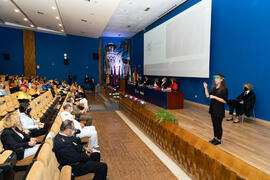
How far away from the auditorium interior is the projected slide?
0.14ft

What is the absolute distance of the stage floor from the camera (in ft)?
9.24

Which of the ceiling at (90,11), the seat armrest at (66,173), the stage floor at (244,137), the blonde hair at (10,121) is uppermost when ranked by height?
the ceiling at (90,11)

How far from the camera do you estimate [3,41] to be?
13312 millimetres

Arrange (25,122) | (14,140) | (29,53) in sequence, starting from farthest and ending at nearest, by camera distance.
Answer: (29,53) → (25,122) → (14,140)

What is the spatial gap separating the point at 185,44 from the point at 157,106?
10.00ft

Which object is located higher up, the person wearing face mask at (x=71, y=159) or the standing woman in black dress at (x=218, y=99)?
the standing woman in black dress at (x=218, y=99)

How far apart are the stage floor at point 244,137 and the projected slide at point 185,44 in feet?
7.69

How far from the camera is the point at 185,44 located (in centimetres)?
748

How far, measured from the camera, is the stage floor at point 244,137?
9.24ft

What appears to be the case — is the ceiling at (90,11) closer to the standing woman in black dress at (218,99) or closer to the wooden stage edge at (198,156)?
the standing woman in black dress at (218,99)

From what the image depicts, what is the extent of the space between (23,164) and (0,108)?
9.32 ft

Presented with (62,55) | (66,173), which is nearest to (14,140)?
(66,173)

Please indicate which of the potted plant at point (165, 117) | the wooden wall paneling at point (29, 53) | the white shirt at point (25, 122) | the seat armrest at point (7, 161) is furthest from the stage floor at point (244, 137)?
the wooden wall paneling at point (29, 53)

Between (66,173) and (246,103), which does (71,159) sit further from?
Result: (246,103)
